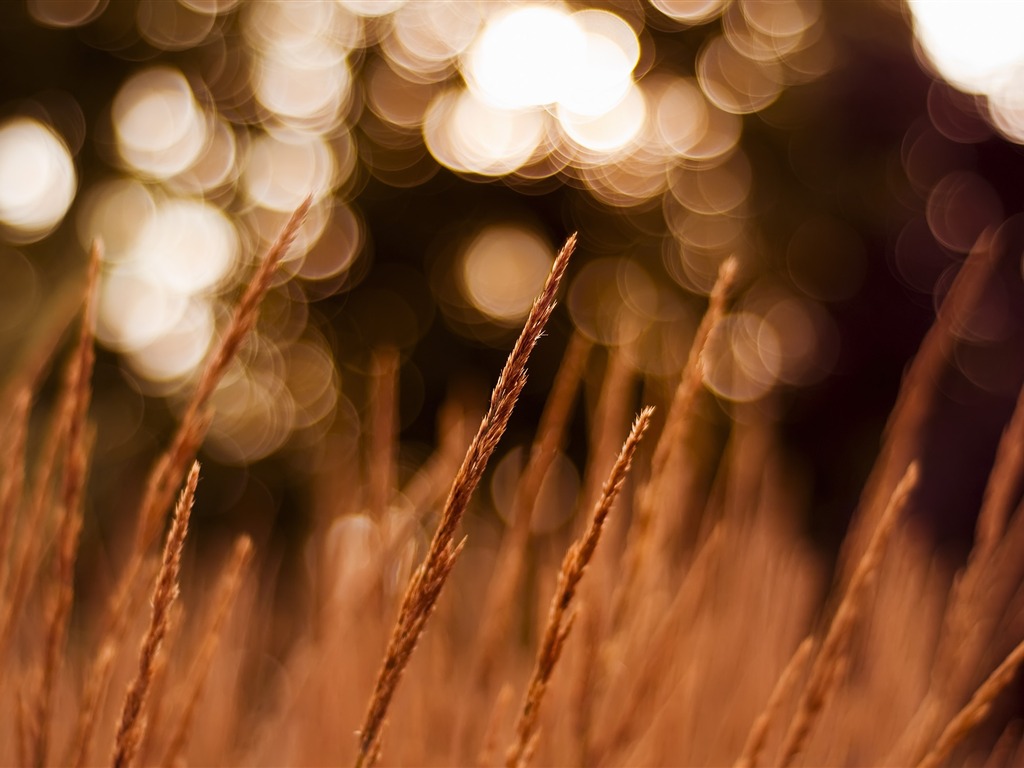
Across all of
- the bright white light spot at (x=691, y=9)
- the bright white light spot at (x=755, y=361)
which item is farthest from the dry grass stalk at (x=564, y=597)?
the bright white light spot at (x=691, y=9)

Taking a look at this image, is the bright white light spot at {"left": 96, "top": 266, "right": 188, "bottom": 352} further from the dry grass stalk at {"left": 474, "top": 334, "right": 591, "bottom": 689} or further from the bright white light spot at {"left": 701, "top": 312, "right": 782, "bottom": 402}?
the dry grass stalk at {"left": 474, "top": 334, "right": 591, "bottom": 689}

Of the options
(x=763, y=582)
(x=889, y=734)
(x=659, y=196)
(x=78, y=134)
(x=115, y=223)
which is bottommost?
(x=889, y=734)

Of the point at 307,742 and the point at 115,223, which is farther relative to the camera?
the point at 115,223

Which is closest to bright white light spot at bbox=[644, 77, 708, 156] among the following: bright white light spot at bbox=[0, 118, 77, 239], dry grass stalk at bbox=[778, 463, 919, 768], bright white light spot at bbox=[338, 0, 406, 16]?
bright white light spot at bbox=[338, 0, 406, 16]

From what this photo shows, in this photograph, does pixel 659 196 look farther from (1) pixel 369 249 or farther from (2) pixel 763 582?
(2) pixel 763 582

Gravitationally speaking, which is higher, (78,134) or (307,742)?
(78,134)

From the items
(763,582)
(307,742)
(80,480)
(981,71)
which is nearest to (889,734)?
(763,582)
